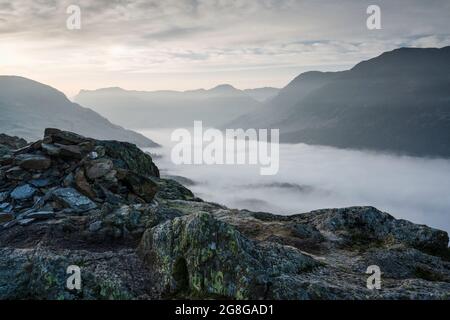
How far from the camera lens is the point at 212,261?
63.3 feet

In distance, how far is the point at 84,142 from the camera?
126 feet

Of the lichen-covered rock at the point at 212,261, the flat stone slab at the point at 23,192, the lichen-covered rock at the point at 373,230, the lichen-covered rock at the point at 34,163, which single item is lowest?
the lichen-covered rock at the point at 373,230

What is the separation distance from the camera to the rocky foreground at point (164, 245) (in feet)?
62.4

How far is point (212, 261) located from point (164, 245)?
3493 mm

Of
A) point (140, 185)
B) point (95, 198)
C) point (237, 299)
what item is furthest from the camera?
point (140, 185)

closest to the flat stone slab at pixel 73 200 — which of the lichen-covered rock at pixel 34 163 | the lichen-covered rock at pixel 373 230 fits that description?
the lichen-covered rock at pixel 34 163

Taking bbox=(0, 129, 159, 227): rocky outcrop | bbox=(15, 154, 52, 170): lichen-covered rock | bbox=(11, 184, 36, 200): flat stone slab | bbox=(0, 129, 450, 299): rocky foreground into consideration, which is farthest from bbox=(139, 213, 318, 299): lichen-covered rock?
bbox=(15, 154, 52, 170): lichen-covered rock

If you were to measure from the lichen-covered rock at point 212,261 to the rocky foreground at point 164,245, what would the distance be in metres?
0.06

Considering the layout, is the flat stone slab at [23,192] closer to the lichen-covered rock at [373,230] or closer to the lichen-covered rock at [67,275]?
the lichen-covered rock at [67,275]

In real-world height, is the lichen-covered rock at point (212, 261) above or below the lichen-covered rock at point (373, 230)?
above

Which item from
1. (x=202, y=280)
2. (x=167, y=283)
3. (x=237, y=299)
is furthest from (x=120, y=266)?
(x=237, y=299)

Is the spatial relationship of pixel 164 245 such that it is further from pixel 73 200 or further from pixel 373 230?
pixel 373 230
